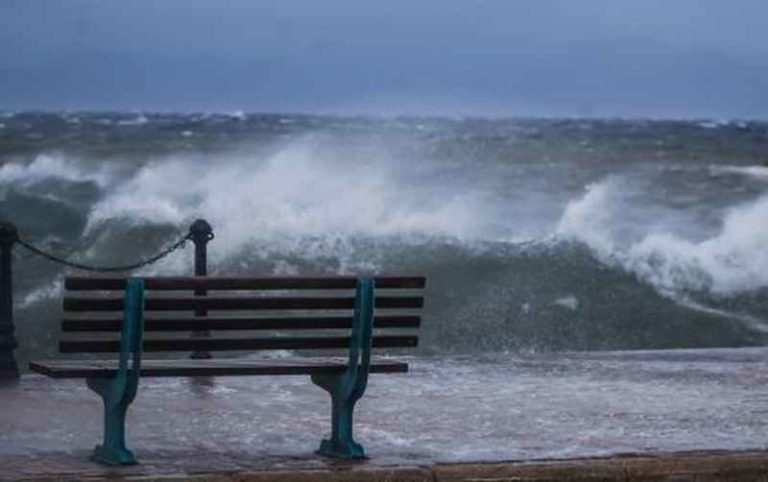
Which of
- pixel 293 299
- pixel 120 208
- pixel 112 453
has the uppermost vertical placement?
pixel 120 208

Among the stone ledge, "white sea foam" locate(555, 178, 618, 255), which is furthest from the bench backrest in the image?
"white sea foam" locate(555, 178, 618, 255)

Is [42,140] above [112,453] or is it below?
above

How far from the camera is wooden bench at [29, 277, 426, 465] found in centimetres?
1014

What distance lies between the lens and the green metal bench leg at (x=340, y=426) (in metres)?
10.5

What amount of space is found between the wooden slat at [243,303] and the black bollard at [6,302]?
10.7 feet

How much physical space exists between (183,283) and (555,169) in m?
31.7

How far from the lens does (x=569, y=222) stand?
28.2 m

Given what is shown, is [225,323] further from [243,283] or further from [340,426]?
[340,426]

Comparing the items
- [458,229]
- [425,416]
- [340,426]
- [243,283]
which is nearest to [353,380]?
[340,426]

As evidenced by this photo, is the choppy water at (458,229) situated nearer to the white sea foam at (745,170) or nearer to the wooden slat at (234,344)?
the white sea foam at (745,170)

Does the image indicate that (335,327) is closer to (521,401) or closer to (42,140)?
(521,401)

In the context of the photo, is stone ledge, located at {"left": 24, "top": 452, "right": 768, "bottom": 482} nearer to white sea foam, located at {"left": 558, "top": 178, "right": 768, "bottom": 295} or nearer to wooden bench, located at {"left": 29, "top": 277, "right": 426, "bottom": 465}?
wooden bench, located at {"left": 29, "top": 277, "right": 426, "bottom": 465}

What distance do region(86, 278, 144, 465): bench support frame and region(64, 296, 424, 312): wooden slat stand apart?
0.37 feet

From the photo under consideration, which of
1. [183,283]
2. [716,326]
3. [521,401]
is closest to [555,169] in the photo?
[716,326]
